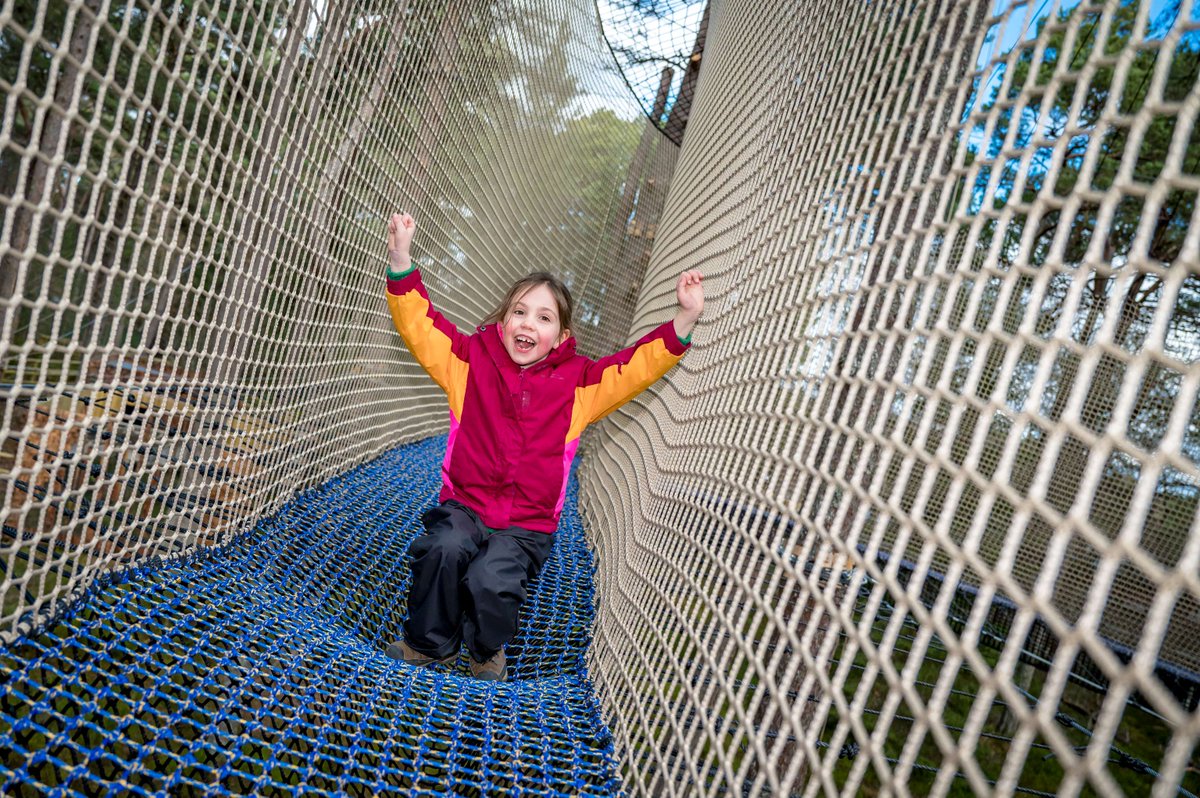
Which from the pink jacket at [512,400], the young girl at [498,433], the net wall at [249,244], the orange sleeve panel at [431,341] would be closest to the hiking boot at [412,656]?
the young girl at [498,433]

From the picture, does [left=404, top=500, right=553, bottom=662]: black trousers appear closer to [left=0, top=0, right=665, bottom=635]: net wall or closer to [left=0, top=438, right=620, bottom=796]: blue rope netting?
[left=0, top=438, right=620, bottom=796]: blue rope netting

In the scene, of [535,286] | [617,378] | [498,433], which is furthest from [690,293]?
[498,433]

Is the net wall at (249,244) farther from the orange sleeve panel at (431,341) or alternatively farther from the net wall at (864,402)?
the net wall at (864,402)

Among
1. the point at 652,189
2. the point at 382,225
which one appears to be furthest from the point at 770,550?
the point at 652,189

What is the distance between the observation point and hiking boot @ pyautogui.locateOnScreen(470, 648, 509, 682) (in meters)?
1.47

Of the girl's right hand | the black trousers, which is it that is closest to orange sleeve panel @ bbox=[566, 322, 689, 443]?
the black trousers

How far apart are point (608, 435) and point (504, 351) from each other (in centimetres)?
126

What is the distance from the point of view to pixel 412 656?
148 centimetres

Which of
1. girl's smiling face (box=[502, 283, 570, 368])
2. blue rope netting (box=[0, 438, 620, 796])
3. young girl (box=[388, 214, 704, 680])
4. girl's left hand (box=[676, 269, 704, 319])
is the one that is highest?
girl's left hand (box=[676, 269, 704, 319])

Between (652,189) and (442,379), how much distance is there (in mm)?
3828

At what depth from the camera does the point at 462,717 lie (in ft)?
3.76

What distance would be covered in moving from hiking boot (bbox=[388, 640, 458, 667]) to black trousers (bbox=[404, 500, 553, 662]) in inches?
0.5

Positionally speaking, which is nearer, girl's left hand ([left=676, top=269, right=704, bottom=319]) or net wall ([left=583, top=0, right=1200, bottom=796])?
net wall ([left=583, top=0, right=1200, bottom=796])

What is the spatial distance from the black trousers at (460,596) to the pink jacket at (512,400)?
0.55 feet
